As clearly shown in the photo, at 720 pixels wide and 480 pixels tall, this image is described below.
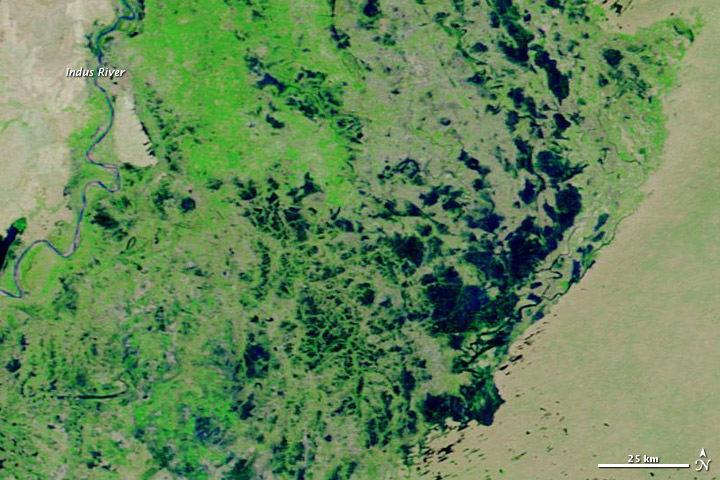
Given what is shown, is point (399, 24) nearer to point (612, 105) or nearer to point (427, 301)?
point (612, 105)

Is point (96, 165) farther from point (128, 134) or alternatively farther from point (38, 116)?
point (38, 116)

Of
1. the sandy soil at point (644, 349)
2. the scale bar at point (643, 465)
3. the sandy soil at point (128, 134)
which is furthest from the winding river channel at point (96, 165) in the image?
the scale bar at point (643, 465)

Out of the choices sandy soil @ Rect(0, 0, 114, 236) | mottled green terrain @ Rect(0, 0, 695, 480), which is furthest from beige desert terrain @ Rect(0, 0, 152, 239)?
mottled green terrain @ Rect(0, 0, 695, 480)

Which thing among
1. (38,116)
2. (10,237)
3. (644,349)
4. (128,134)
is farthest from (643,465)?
(38,116)

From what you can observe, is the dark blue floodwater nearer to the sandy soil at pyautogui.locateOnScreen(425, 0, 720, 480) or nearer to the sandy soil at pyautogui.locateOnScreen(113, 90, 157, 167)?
the sandy soil at pyautogui.locateOnScreen(113, 90, 157, 167)

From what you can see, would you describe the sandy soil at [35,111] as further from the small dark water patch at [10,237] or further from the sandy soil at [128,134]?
the sandy soil at [128,134]

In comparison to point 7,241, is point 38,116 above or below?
above

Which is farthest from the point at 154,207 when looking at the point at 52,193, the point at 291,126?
the point at 291,126
